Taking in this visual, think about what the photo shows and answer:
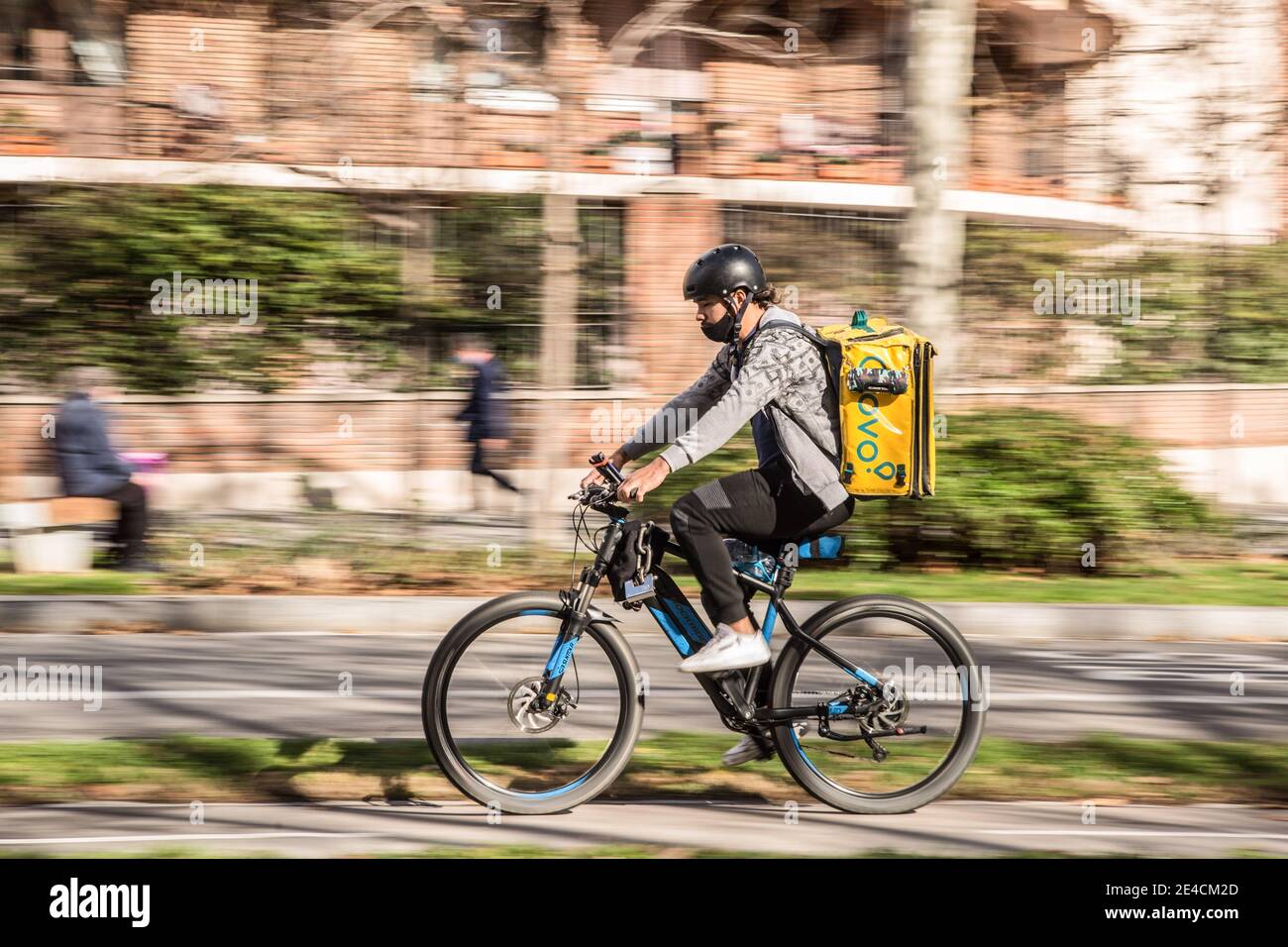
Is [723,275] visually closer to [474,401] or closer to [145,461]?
[145,461]

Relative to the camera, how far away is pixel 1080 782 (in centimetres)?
567

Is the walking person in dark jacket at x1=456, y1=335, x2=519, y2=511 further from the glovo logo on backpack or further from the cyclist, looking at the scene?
the glovo logo on backpack

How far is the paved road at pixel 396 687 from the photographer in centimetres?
668

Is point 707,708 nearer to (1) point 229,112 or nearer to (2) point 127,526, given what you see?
(2) point 127,526

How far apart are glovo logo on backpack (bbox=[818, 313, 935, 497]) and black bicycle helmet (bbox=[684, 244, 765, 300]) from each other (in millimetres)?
394

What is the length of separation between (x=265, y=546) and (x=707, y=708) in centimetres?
541

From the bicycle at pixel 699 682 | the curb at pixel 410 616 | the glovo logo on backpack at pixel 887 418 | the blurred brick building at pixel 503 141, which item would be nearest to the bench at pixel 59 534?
the blurred brick building at pixel 503 141

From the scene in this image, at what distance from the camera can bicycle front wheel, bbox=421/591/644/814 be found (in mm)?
4918

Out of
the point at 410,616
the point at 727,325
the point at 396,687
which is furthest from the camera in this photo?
the point at 410,616

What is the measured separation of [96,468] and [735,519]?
26.0 feet

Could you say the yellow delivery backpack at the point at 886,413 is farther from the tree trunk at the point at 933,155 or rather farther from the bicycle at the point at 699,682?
the tree trunk at the point at 933,155

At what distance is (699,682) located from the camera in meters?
5.07

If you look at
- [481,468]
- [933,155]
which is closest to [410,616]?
[481,468]

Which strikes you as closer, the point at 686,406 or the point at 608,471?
the point at 608,471
